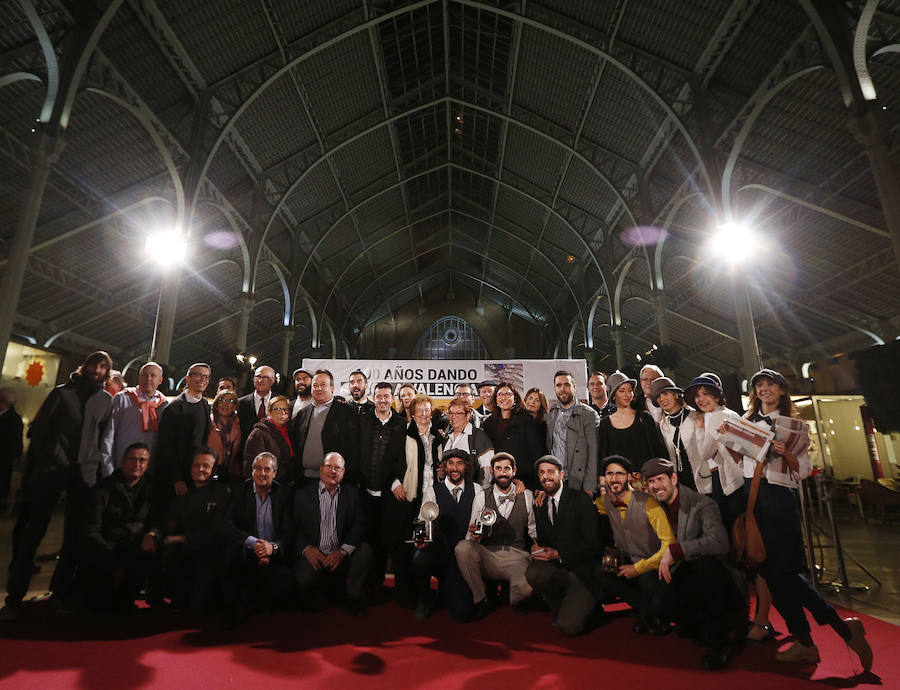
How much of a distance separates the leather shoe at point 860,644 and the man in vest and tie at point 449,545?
97.2 inches

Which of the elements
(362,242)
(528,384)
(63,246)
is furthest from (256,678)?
(362,242)

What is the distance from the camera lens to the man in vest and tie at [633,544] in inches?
138

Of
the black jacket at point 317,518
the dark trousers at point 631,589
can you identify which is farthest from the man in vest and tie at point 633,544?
the black jacket at point 317,518

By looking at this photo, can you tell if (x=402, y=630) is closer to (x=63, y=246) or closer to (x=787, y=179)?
(x=787, y=179)

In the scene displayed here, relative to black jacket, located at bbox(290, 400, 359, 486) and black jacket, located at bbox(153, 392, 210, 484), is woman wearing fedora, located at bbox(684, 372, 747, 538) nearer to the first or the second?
black jacket, located at bbox(290, 400, 359, 486)

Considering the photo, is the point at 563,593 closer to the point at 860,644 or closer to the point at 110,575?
the point at 860,644

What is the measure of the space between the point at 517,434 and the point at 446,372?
5.22 meters

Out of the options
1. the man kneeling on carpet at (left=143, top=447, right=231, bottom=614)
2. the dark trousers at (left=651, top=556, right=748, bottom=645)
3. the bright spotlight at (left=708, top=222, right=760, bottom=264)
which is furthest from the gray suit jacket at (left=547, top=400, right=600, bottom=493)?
the bright spotlight at (left=708, top=222, right=760, bottom=264)

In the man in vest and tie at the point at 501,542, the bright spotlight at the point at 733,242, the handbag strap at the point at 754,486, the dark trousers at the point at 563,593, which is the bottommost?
the dark trousers at the point at 563,593

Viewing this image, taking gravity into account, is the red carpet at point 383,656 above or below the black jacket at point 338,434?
below

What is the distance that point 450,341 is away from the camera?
28.9 meters

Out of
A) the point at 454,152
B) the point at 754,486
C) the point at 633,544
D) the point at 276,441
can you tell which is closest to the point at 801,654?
the point at 754,486

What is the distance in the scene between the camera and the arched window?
Answer: 28625 mm

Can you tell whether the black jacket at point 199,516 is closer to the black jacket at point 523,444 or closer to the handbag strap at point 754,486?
the black jacket at point 523,444
